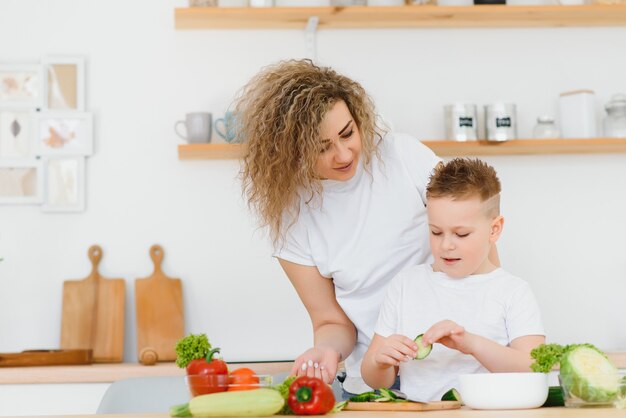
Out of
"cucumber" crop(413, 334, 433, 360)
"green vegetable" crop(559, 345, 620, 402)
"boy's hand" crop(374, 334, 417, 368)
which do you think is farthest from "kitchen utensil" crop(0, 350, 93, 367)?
"green vegetable" crop(559, 345, 620, 402)

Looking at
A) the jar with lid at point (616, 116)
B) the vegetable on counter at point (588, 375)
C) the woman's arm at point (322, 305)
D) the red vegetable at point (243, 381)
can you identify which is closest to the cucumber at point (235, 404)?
the red vegetable at point (243, 381)

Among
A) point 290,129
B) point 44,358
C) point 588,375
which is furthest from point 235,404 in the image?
point 44,358

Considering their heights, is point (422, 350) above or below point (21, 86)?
below

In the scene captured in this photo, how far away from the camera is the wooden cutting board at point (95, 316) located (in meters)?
3.17

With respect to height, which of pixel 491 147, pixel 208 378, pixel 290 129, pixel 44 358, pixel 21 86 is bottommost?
pixel 44 358

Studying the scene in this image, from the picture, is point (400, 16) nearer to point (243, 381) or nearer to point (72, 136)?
point (72, 136)

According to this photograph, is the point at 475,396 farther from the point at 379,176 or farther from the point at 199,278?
the point at 199,278

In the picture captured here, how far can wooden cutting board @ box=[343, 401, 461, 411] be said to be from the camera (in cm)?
137

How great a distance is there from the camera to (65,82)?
10.9 ft

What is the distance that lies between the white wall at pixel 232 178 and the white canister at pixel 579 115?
0.10 m

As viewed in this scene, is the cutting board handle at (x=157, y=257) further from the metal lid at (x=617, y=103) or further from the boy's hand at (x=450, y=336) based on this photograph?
the boy's hand at (x=450, y=336)

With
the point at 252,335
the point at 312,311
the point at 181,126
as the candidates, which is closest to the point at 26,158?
the point at 181,126

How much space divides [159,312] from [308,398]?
200 cm

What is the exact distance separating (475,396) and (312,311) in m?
0.82
